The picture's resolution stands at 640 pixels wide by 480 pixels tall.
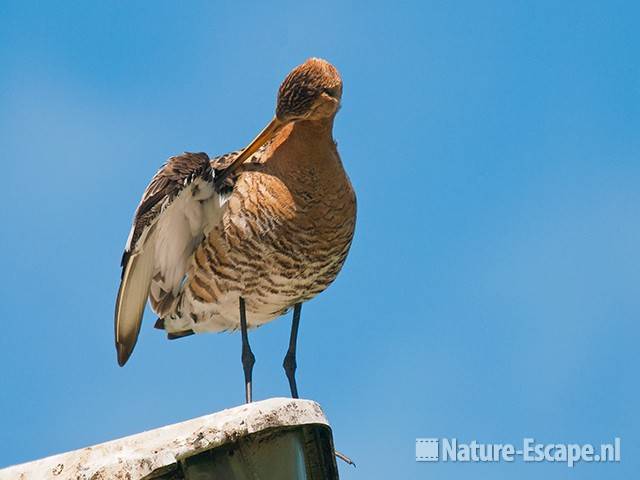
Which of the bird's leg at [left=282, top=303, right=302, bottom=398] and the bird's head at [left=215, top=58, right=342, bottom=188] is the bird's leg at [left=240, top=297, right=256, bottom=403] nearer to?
the bird's leg at [left=282, top=303, right=302, bottom=398]

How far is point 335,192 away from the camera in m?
8.70

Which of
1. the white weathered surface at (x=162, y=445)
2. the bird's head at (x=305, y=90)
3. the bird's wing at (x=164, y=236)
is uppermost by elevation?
the bird's head at (x=305, y=90)

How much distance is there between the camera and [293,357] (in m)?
9.34

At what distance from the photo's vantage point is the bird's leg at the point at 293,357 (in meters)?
9.24

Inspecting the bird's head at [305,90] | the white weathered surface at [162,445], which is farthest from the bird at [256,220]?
the white weathered surface at [162,445]

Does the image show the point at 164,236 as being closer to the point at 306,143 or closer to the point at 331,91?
the point at 306,143

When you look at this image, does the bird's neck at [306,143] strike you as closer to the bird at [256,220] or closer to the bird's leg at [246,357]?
the bird at [256,220]

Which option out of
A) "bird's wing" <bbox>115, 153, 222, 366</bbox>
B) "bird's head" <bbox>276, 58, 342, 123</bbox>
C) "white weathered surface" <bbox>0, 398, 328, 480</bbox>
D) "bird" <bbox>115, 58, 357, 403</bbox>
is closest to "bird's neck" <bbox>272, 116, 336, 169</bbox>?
"bird" <bbox>115, 58, 357, 403</bbox>

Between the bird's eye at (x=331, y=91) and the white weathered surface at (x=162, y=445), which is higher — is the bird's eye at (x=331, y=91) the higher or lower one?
the higher one

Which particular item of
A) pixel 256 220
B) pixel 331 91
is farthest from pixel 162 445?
pixel 331 91

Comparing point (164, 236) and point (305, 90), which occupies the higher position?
point (305, 90)

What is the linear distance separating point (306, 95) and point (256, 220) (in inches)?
36.2

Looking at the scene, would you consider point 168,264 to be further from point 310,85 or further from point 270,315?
point 310,85

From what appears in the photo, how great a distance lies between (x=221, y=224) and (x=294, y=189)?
0.57 metres
